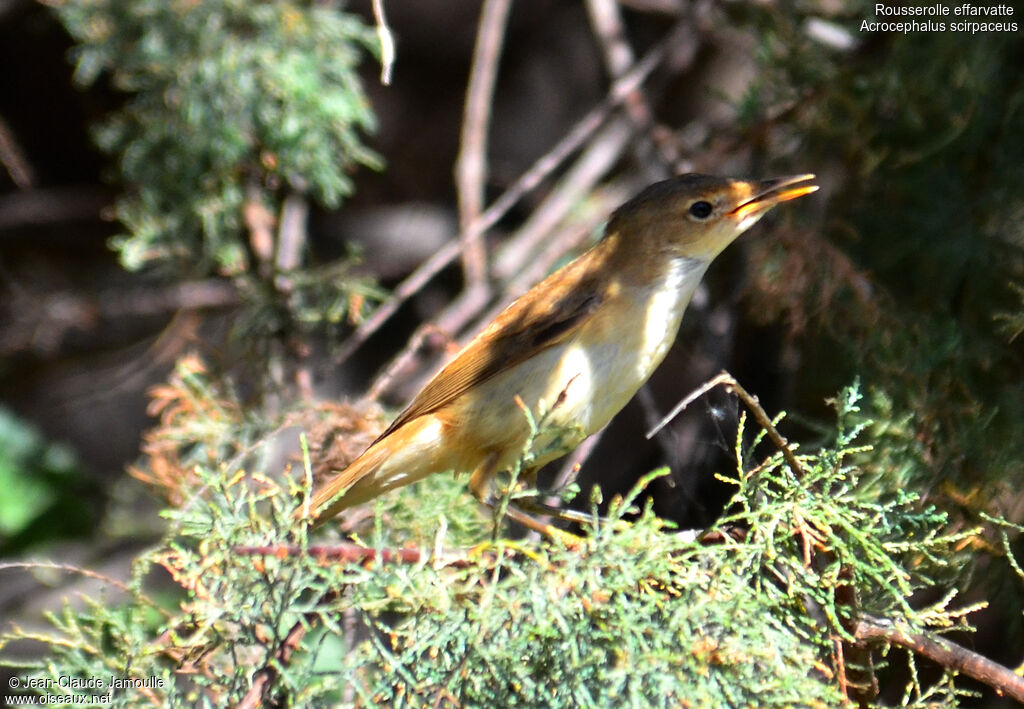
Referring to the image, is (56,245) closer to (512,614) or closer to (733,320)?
(733,320)

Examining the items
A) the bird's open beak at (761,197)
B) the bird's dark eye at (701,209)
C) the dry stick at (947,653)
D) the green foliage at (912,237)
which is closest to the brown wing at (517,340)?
the bird's dark eye at (701,209)

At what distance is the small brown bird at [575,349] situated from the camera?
2.75m

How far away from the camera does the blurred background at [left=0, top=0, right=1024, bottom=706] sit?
3170mm

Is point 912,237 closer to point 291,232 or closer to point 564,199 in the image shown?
point 564,199

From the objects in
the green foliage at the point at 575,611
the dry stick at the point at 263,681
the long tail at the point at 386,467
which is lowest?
the long tail at the point at 386,467

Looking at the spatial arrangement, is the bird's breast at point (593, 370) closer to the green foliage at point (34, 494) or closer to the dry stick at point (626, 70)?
the dry stick at point (626, 70)

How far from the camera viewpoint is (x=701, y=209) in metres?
2.95

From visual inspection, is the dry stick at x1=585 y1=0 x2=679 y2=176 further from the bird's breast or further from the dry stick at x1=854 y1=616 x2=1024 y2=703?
the dry stick at x1=854 y1=616 x2=1024 y2=703

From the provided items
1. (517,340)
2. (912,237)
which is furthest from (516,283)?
(912,237)

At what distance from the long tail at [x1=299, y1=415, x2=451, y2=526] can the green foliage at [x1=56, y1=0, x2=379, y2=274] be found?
137 centimetres

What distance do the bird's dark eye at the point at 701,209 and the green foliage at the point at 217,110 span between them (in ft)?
4.60

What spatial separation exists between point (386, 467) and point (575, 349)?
0.63m

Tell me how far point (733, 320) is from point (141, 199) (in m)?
2.37

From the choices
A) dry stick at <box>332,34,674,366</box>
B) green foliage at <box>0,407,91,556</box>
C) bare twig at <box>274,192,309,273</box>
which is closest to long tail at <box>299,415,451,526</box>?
dry stick at <box>332,34,674,366</box>
